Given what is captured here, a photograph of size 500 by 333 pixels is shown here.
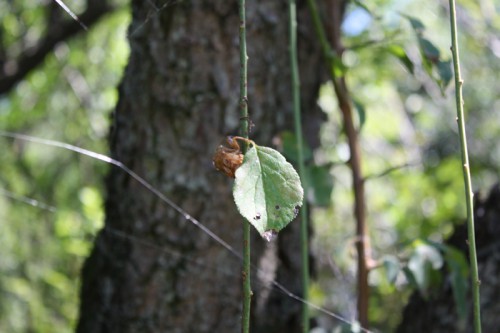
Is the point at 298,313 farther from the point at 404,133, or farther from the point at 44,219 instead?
the point at 404,133

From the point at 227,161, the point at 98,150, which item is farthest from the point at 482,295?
the point at 98,150

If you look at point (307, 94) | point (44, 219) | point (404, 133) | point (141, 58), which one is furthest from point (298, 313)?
point (404, 133)

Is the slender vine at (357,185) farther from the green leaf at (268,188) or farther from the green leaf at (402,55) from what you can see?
the green leaf at (268,188)

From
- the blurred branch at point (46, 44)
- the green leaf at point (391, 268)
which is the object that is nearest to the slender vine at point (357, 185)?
the green leaf at point (391, 268)

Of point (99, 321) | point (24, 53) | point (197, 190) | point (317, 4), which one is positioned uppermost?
point (24, 53)

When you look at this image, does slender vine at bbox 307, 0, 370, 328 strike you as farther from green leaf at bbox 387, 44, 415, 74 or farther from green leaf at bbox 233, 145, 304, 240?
green leaf at bbox 233, 145, 304, 240

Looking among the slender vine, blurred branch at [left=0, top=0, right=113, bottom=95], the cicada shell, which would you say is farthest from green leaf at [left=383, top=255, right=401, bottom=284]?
blurred branch at [left=0, top=0, right=113, bottom=95]

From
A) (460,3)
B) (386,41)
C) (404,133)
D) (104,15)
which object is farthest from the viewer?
(404,133)
